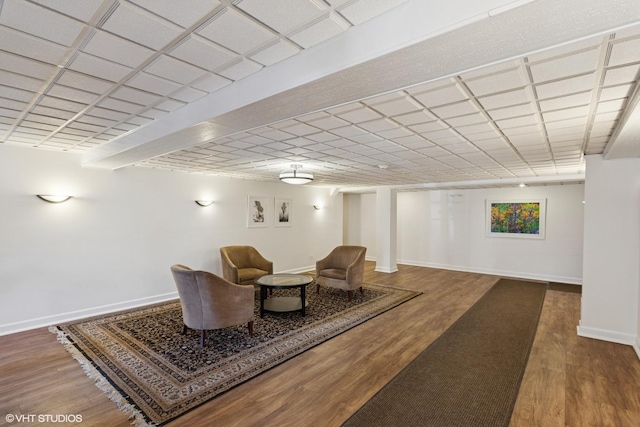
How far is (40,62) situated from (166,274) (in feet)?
14.2

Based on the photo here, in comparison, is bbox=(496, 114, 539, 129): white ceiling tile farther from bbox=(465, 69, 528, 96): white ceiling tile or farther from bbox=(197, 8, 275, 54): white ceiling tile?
bbox=(197, 8, 275, 54): white ceiling tile

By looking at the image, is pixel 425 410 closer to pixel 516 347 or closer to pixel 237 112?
pixel 516 347

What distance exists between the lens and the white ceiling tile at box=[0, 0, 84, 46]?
126cm

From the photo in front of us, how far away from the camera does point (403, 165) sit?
189 inches

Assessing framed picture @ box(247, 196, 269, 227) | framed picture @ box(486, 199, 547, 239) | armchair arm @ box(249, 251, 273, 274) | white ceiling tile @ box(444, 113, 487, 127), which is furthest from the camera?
framed picture @ box(486, 199, 547, 239)

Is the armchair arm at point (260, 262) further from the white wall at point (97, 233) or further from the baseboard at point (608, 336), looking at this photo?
the baseboard at point (608, 336)

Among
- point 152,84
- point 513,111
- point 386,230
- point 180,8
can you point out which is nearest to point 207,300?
point 152,84

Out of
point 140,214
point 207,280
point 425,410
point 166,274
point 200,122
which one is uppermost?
point 200,122

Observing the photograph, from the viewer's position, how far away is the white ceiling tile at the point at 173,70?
1.69m

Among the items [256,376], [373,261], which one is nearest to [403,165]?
[256,376]

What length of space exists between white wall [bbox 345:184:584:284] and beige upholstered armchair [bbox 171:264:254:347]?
6749 millimetres

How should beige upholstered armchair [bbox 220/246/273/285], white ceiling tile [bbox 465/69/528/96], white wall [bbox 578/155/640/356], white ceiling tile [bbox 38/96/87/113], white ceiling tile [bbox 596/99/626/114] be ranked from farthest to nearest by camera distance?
beige upholstered armchair [bbox 220/246/273/285], white wall [bbox 578/155/640/356], white ceiling tile [bbox 38/96/87/113], white ceiling tile [bbox 596/99/626/114], white ceiling tile [bbox 465/69/528/96]

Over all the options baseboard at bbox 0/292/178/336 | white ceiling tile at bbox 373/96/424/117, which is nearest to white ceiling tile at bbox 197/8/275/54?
white ceiling tile at bbox 373/96/424/117

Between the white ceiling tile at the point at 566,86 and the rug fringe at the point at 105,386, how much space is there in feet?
11.5
